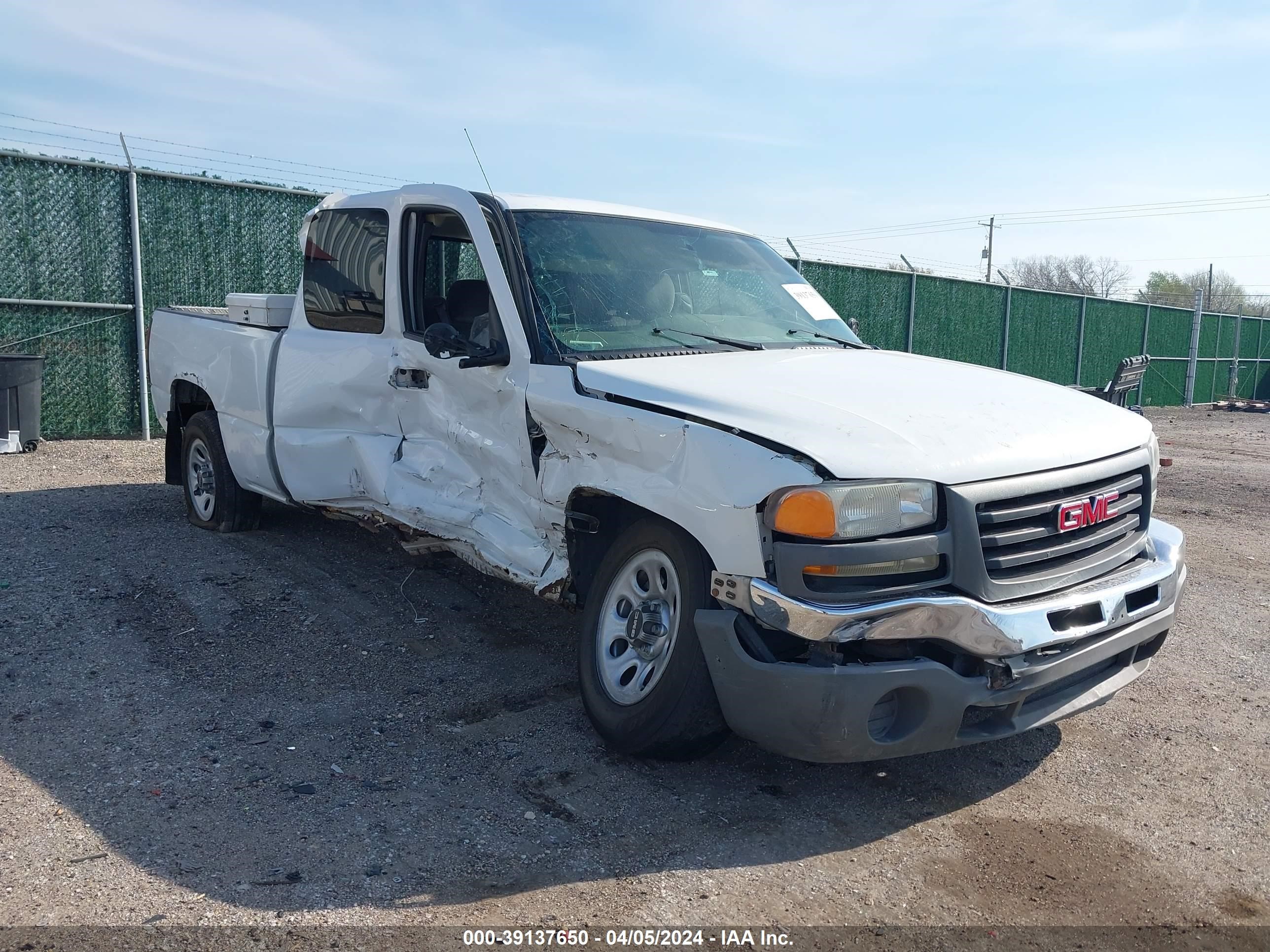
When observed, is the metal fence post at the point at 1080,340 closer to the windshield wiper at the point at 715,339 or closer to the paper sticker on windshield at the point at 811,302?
the paper sticker on windshield at the point at 811,302

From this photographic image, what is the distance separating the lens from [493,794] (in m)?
3.53

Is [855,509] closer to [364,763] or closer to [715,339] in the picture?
[715,339]

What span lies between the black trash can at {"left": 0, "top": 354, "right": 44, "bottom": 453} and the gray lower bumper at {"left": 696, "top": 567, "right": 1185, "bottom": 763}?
8.66m

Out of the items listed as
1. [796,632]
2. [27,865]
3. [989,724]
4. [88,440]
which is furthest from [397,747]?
[88,440]

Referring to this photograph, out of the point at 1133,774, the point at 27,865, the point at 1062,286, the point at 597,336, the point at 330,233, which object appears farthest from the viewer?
the point at 1062,286

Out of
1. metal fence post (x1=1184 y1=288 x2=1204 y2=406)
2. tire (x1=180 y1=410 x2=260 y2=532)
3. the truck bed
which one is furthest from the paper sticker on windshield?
metal fence post (x1=1184 y1=288 x2=1204 y2=406)

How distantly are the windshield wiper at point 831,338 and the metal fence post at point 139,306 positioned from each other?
7.95 metres

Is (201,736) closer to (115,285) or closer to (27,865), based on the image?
(27,865)

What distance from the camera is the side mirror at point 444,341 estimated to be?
4223 mm

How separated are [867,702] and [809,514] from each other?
575 mm

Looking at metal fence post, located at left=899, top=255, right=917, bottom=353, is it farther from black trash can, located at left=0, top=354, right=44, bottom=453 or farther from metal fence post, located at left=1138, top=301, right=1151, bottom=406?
black trash can, located at left=0, top=354, right=44, bottom=453

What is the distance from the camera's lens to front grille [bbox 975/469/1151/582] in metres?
3.22

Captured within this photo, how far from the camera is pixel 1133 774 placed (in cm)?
382

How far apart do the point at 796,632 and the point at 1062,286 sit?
174ft
